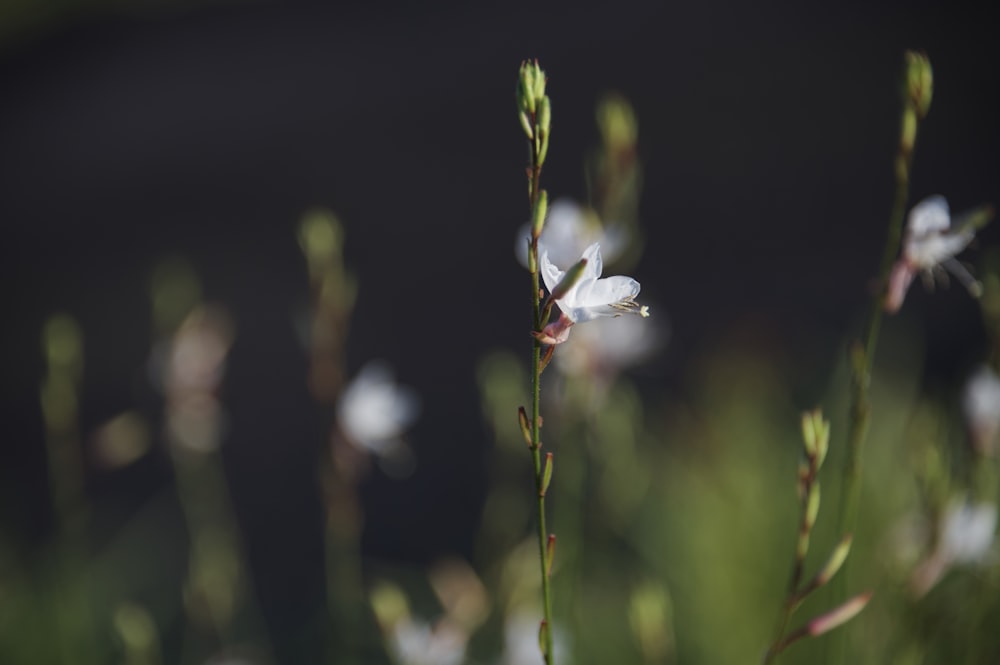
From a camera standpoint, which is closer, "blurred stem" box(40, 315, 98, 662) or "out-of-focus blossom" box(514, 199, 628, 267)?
"out-of-focus blossom" box(514, 199, 628, 267)

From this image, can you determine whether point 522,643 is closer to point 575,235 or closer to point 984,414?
point 575,235

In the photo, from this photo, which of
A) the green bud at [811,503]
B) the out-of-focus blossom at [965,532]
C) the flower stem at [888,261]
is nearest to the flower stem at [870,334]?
the flower stem at [888,261]

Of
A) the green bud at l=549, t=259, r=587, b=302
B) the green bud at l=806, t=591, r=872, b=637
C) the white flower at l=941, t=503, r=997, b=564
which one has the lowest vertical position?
the white flower at l=941, t=503, r=997, b=564

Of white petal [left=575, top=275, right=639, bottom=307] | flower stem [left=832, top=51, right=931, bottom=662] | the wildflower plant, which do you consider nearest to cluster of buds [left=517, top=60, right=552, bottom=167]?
the wildflower plant

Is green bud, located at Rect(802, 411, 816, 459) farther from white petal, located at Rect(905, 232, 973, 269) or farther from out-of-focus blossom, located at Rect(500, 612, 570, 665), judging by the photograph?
out-of-focus blossom, located at Rect(500, 612, 570, 665)

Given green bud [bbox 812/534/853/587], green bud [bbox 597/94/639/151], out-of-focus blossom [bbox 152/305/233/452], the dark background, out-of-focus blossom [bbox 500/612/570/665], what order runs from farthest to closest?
the dark background, out-of-focus blossom [bbox 152/305/233/452], out-of-focus blossom [bbox 500/612/570/665], green bud [bbox 597/94/639/151], green bud [bbox 812/534/853/587]

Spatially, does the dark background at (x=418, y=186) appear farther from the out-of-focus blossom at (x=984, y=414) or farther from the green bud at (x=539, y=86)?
the green bud at (x=539, y=86)

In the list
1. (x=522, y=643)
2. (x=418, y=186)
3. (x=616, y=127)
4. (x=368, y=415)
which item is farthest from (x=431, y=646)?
(x=418, y=186)
